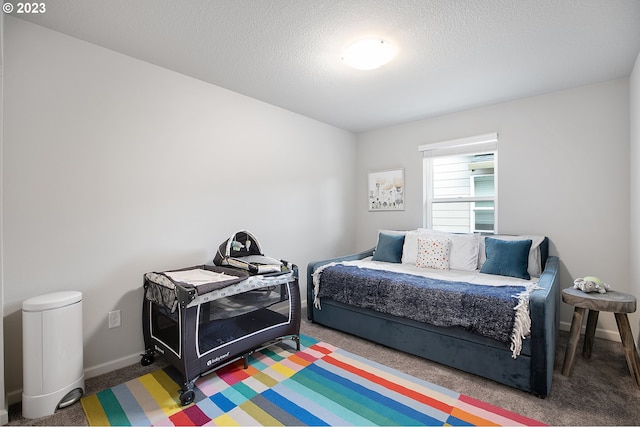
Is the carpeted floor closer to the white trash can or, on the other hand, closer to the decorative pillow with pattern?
the white trash can

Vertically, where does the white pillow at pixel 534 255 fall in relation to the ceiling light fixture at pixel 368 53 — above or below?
below

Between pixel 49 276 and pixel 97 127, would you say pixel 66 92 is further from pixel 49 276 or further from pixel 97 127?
pixel 49 276

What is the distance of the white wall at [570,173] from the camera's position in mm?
2709

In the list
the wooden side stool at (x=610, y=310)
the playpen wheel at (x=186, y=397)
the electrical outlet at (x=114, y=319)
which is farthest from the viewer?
the electrical outlet at (x=114, y=319)

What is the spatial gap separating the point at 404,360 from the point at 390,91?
2552 millimetres

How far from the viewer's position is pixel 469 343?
2139mm

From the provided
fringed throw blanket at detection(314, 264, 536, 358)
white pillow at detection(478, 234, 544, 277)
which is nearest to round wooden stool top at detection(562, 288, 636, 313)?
fringed throw blanket at detection(314, 264, 536, 358)

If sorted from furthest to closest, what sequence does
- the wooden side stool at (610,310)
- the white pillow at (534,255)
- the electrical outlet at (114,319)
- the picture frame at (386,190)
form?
1. the picture frame at (386,190)
2. the white pillow at (534,255)
3. the electrical outlet at (114,319)
4. the wooden side stool at (610,310)

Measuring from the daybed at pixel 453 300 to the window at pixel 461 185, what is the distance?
0.42 metres

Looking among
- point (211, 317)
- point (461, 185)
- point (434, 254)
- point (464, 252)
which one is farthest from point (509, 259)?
point (211, 317)

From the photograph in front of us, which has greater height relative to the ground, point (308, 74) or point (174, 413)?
point (308, 74)

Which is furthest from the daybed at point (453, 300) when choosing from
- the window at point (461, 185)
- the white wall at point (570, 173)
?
the window at point (461, 185)

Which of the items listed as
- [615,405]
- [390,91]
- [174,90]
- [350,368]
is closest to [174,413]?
[350,368]

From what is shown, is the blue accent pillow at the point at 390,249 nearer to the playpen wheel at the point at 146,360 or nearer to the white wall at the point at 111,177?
the white wall at the point at 111,177
